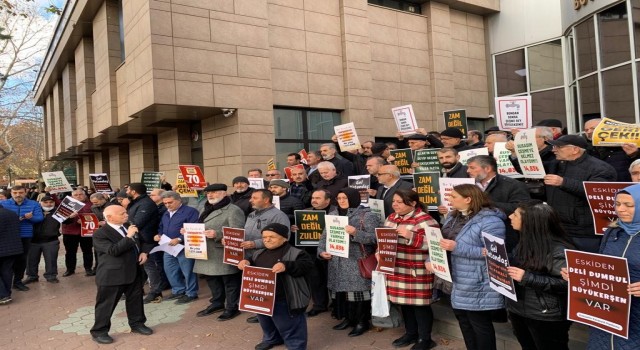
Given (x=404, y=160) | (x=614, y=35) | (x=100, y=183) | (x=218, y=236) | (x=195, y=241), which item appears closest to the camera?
(x=218, y=236)

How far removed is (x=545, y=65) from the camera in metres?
16.9

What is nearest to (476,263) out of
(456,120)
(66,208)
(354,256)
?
(354,256)

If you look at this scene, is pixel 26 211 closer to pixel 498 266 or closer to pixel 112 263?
pixel 112 263

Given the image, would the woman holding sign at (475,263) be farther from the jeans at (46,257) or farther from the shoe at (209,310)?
the jeans at (46,257)

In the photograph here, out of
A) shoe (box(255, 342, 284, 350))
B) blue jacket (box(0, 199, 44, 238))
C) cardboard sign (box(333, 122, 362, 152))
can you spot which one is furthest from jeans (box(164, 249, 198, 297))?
blue jacket (box(0, 199, 44, 238))

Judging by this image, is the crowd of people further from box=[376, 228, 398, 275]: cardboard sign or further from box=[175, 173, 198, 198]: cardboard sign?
box=[175, 173, 198, 198]: cardboard sign

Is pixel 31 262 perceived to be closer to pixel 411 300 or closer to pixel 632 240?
pixel 411 300

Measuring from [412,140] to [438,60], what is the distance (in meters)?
10.8

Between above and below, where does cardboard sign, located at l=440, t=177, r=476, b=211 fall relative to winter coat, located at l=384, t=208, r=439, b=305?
above

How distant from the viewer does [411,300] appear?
487 cm

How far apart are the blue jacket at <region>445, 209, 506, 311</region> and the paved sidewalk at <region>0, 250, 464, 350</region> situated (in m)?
1.35

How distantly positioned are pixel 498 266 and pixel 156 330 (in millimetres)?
5006

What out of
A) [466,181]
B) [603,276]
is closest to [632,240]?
[603,276]

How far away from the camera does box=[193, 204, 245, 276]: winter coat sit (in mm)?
6734
